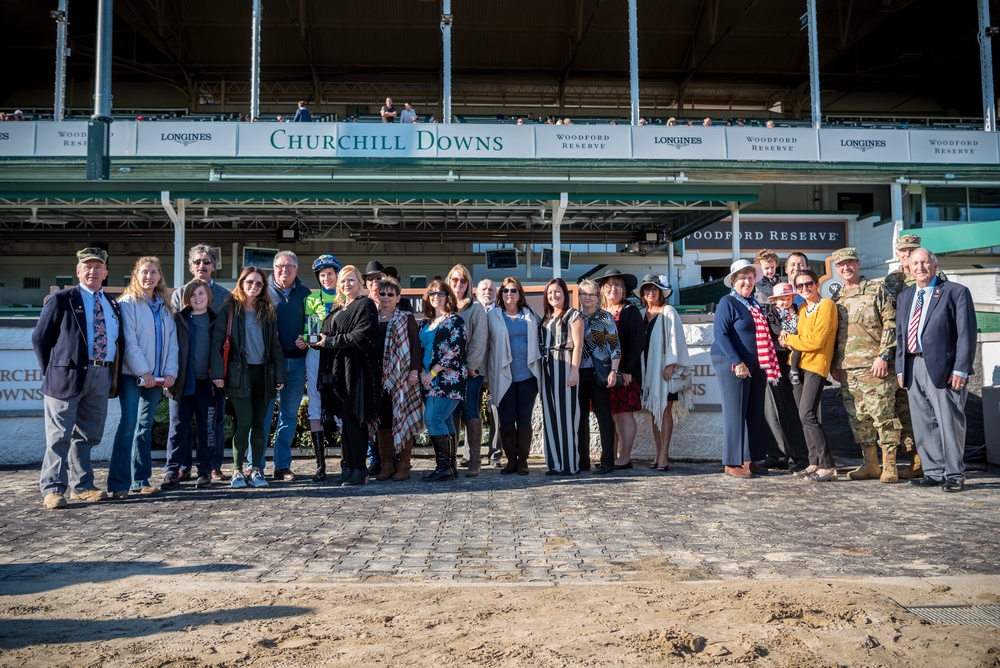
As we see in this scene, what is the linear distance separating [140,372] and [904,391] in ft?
20.9

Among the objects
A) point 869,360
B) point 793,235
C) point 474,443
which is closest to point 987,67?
point 793,235

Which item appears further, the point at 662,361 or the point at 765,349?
the point at 662,361

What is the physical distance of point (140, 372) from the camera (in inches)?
247

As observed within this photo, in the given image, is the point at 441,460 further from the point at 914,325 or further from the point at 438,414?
the point at 914,325

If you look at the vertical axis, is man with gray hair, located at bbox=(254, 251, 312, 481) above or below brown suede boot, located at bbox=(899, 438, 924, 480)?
above

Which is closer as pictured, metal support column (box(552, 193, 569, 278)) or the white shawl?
the white shawl

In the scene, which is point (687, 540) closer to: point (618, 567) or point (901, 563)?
point (618, 567)

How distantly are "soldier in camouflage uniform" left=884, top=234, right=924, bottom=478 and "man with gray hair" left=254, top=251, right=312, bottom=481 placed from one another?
5.20 m

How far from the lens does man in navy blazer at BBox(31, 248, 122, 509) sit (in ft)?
19.3

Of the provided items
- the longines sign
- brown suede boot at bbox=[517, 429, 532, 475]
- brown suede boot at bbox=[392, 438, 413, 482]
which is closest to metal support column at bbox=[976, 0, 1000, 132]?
the longines sign

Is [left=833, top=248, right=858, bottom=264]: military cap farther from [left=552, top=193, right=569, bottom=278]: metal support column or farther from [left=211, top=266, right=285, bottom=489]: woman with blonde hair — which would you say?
[left=552, top=193, right=569, bottom=278]: metal support column

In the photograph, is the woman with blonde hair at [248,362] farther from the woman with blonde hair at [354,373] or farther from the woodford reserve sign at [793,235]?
the woodford reserve sign at [793,235]

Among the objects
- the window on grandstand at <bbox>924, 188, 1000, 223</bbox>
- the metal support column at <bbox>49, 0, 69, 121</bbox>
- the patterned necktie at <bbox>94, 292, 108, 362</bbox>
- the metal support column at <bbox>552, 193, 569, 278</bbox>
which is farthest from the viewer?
the window on grandstand at <bbox>924, 188, 1000, 223</bbox>

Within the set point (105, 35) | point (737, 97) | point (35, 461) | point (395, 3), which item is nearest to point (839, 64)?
point (737, 97)
